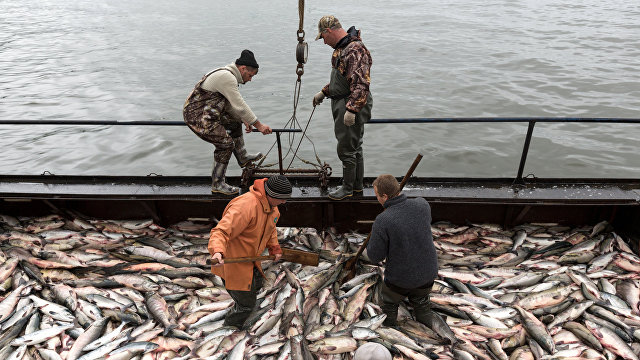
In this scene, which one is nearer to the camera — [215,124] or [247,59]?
[247,59]

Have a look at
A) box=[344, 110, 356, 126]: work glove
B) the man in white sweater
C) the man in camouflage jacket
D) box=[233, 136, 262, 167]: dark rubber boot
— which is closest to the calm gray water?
box=[233, 136, 262, 167]: dark rubber boot

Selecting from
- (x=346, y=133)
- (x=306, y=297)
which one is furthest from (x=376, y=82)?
(x=306, y=297)

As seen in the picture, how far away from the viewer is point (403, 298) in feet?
14.9

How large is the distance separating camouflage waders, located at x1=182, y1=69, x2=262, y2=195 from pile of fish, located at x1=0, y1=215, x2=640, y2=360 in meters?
1.04

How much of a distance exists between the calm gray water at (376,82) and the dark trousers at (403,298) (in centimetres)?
835

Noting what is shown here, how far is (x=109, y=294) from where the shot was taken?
5266 millimetres

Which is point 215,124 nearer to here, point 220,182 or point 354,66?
point 220,182

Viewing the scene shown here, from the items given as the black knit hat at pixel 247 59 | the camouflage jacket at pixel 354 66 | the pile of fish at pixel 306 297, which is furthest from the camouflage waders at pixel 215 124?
the camouflage jacket at pixel 354 66

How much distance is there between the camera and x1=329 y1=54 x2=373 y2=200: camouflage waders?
516cm

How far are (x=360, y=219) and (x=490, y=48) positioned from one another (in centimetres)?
2417

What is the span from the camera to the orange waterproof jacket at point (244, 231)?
3982 millimetres

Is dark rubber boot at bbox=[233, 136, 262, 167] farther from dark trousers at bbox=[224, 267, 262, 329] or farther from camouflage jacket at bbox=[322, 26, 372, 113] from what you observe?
dark trousers at bbox=[224, 267, 262, 329]

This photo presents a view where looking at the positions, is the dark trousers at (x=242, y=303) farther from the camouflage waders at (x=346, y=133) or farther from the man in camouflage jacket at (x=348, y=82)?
the man in camouflage jacket at (x=348, y=82)

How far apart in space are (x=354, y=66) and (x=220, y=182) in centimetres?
256
